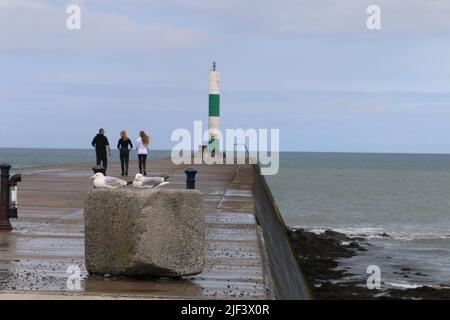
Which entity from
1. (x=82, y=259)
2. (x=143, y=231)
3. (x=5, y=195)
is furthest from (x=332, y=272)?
(x=143, y=231)

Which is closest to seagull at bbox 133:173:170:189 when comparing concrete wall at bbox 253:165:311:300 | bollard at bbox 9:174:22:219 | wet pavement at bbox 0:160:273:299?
wet pavement at bbox 0:160:273:299

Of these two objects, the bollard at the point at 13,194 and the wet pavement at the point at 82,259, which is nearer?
the wet pavement at the point at 82,259

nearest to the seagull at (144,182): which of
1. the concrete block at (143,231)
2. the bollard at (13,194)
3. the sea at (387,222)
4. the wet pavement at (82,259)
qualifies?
the concrete block at (143,231)

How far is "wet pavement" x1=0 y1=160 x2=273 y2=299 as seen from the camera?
28.6 feet

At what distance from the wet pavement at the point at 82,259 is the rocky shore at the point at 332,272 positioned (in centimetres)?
452

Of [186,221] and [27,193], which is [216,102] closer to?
[27,193]

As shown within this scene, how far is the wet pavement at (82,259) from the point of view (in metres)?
8.72

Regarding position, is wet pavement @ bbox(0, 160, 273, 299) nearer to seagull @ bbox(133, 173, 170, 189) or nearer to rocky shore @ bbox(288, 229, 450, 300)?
seagull @ bbox(133, 173, 170, 189)

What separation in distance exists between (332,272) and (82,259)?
51.4 feet

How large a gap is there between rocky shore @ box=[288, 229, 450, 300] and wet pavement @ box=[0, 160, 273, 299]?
452 cm

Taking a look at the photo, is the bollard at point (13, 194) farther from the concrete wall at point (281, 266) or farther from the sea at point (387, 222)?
the sea at point (387, 222)

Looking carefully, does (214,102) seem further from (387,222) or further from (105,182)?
(105,182)
